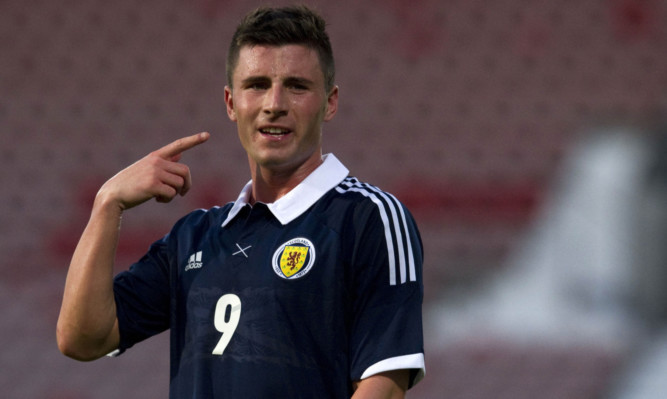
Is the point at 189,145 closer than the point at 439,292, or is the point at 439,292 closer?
the point at 189,145

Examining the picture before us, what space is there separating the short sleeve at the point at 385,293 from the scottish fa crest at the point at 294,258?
63 mm

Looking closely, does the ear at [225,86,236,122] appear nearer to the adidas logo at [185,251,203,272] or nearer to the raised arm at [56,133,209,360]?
the raised arm at [56,133,209,360]

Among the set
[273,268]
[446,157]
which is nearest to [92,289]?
[273,268]

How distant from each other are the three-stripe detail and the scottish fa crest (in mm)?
108

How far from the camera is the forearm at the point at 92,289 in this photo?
126 centimetres

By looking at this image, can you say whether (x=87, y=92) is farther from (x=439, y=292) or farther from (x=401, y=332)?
(x=401, y=332)

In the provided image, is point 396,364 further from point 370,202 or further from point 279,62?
point 279,62

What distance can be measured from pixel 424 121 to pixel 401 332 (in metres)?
2.50

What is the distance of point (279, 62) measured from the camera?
128cm

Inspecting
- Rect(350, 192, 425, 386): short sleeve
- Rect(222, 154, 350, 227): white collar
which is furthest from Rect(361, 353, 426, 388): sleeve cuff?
Rect(222, 154, 350, 227): white collar

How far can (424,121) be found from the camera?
3.60 m

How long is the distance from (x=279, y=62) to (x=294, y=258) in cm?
29

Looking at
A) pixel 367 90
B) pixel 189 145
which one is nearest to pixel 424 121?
pixel 367 90

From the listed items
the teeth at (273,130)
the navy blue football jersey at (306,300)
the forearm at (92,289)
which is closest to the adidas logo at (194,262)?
the navy blue football jersey at (306,300)
